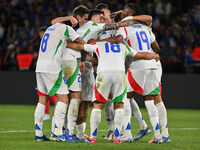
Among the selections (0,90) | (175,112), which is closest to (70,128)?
(175,112)

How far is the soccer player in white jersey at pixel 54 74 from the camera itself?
8547mm

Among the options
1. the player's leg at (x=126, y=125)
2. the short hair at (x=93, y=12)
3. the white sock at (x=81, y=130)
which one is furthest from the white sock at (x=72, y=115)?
the short hair at (x=93, y=12)

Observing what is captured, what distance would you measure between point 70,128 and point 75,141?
29 cm

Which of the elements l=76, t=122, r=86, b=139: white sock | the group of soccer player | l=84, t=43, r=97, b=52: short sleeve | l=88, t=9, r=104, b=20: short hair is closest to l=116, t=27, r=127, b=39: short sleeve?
the group of soccer player

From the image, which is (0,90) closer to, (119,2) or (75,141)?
(119,2)

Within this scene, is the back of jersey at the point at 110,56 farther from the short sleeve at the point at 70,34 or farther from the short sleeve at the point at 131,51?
the short sleeve at the point at 70,34

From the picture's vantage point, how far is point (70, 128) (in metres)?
8.91

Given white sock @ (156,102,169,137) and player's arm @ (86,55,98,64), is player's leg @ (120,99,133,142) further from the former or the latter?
player's arm @ (86,55,98,64)

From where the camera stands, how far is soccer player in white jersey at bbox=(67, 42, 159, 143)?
8266mm

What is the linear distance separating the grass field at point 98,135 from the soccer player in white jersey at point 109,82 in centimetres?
41

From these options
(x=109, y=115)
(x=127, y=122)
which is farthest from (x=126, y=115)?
(x=109, y=115)

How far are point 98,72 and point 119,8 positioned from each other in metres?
13.0

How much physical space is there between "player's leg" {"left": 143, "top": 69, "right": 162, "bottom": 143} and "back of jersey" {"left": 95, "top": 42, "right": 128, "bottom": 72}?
0.70 metres

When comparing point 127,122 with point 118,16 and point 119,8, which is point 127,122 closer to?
point 118,16
